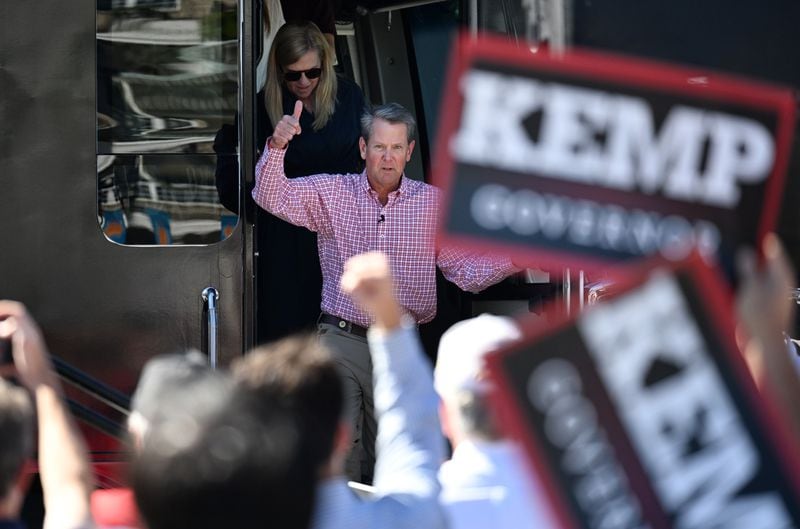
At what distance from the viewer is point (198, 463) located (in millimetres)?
1431

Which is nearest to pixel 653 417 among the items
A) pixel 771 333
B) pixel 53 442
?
pixel 771 333

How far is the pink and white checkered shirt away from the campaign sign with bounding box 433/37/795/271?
3.16 metres

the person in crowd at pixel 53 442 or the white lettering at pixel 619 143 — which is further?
the person in crowd at pixel 53 442

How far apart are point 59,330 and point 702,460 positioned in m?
3.29

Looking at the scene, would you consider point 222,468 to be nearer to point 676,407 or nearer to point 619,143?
point 676,407

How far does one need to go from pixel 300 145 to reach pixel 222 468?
3.86m

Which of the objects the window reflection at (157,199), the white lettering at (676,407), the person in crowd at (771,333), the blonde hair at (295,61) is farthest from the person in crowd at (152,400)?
the blonde hair at (295,61)

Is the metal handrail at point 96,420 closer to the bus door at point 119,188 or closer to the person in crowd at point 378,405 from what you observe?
the bus door at point 119,188

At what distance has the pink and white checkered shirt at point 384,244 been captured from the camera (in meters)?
4.99

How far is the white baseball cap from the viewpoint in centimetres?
220

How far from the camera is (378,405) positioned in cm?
222

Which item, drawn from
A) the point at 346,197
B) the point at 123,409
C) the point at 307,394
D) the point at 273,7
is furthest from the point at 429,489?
the point at 273,7

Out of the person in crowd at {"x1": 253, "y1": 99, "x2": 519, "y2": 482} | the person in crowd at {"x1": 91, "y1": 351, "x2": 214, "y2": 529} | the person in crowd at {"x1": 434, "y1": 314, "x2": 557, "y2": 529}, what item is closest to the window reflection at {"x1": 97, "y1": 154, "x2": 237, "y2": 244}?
the person in crowd at {"x1": 253, "y1": 99, "x2": 519, "y2": 482}

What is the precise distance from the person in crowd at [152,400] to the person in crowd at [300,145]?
68.1 inches
